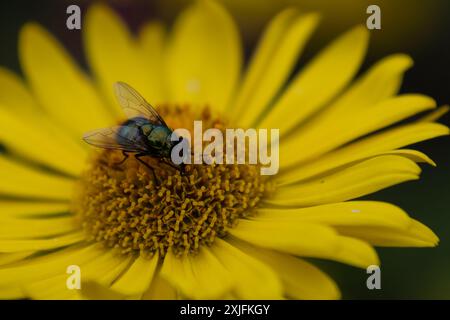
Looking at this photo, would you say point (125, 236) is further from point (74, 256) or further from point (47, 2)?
point (47, 2)

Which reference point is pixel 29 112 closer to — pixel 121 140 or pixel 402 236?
pixel 121 140

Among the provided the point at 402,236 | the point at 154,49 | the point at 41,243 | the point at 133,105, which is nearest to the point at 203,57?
the point at 154,49

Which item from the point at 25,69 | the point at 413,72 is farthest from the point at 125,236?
the point at 413,72
